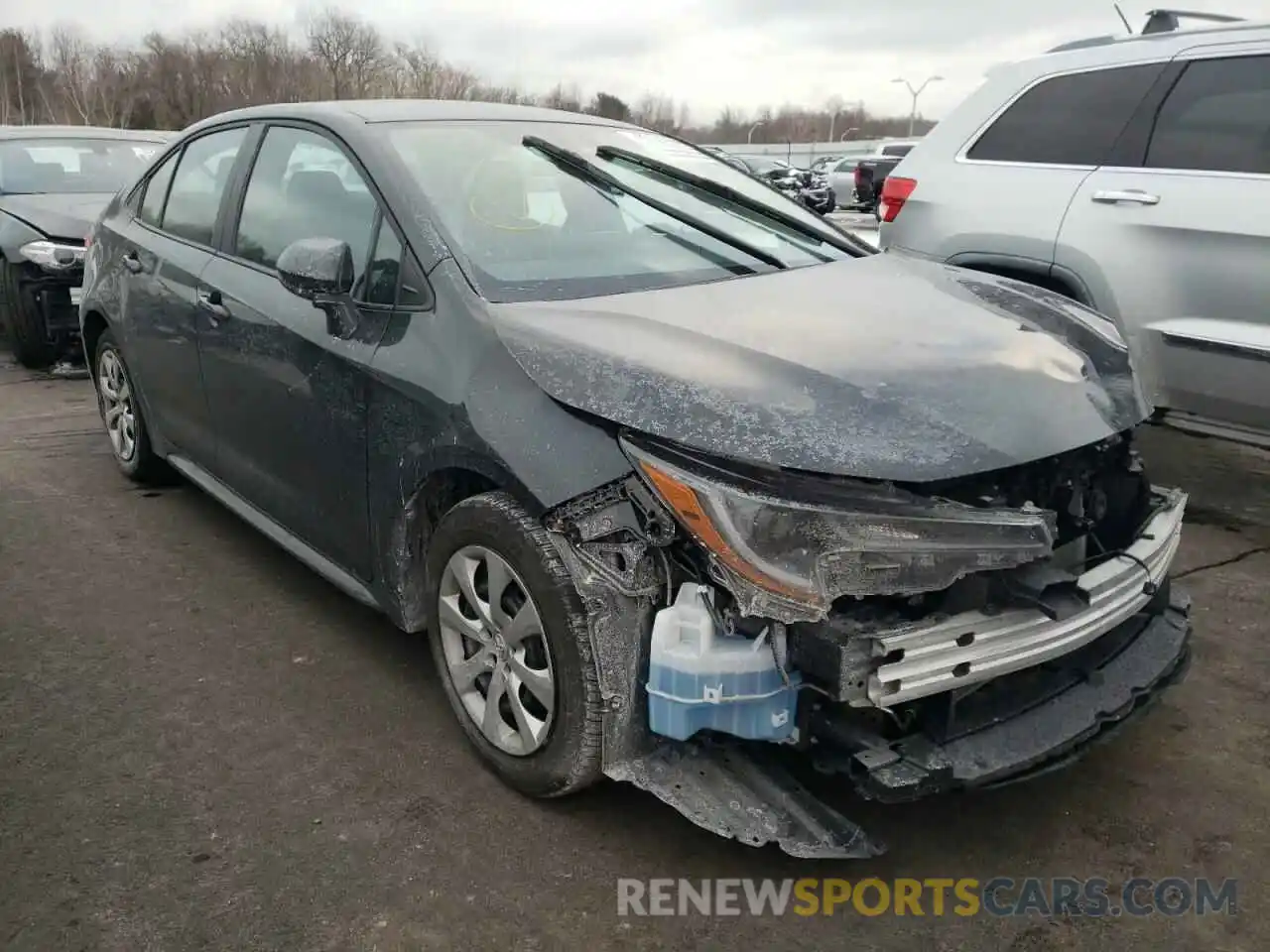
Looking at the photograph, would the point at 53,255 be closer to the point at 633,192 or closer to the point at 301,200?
the point at 301,200

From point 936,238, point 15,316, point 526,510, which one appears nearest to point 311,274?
point 526,510

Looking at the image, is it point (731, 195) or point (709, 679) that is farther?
point (731, 195)

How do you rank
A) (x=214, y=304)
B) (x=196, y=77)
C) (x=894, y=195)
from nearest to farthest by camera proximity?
(x=214, y=304) → (x=894, y=195) → (x=196, y=77)

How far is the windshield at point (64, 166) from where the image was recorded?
26.3ft

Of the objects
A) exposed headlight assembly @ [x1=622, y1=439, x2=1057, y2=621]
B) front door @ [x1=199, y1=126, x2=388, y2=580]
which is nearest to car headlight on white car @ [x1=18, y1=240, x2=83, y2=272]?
front door @ [x1=199, y1=126, x2=388, y2=580]

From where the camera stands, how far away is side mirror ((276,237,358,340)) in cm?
284

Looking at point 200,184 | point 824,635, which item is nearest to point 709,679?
point 824,635

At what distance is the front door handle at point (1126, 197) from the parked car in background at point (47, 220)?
249 inches

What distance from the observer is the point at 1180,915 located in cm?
230

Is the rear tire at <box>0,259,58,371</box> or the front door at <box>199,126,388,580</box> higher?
the front door at <box>199,126,388,580</box>

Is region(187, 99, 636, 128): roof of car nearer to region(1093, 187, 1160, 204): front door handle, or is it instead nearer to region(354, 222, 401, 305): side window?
region(354, 222, 401, 305): side window

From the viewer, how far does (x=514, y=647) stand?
2.54 m

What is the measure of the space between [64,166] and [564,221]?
22.5 feet

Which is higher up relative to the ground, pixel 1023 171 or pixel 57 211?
pixel 1023 171
